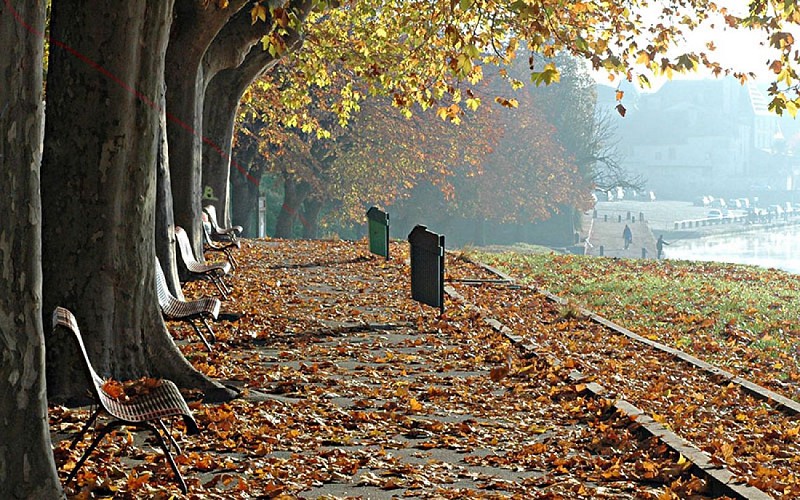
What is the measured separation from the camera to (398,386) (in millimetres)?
9578

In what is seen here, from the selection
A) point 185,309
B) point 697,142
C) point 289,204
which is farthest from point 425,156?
point 697,142

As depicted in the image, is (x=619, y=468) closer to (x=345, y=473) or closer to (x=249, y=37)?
(x=345, y=473)

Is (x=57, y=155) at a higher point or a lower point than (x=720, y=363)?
higher

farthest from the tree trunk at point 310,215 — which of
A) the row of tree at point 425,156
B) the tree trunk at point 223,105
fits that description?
the tree trunk at point 223,105

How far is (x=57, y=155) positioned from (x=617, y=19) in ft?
30.3

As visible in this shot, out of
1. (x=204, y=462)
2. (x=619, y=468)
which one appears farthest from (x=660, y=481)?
(x=204, y=462)

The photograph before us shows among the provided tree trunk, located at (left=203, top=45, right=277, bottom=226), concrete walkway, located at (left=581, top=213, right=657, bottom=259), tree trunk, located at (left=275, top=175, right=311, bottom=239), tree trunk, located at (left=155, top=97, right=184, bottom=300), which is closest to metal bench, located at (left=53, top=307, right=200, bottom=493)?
tree trunk, located at (left=155, top=97, right=184, bottom=300)

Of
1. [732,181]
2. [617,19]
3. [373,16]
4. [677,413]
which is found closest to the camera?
[677,413]

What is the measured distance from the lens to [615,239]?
84500 mm

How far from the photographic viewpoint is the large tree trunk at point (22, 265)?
502 cm

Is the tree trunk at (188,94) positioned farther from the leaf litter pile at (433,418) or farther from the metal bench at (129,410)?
the metal bench at (129,410)

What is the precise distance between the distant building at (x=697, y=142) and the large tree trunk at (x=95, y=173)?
14682cm

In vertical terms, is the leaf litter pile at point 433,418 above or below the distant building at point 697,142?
below

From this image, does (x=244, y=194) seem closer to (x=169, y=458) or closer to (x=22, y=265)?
(x=169, y=458)
